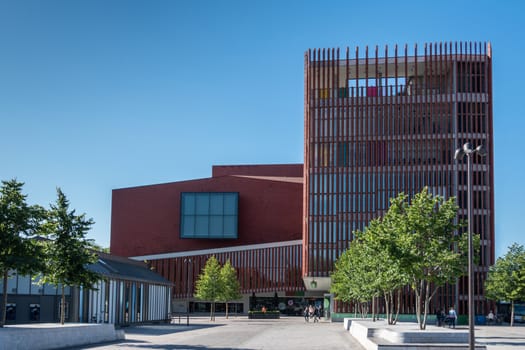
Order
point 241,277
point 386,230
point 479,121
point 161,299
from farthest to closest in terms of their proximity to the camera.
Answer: point 241,277 < point 479,121 < point 161,299 < point 386,230

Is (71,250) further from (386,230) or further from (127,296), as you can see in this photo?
(127,296)

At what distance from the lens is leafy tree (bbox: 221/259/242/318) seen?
9288 centimetres

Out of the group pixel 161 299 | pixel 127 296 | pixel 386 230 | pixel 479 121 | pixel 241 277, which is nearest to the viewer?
pixel 386 230

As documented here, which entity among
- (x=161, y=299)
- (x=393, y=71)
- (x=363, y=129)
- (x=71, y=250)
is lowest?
(x=161, y=299)

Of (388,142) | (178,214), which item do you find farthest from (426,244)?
(178,214)

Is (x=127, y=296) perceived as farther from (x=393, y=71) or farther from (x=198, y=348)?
(x=393, y=71)

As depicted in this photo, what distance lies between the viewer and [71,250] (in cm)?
3456

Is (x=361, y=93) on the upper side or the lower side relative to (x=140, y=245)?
upper

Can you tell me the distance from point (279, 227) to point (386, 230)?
70.4 meters

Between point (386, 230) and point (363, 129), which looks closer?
point (386, 230)

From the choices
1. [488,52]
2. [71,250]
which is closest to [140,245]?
[488,52]

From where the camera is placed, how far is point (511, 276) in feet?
241

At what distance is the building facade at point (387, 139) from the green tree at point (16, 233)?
6281cm

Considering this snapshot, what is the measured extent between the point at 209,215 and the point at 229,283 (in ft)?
48.5
